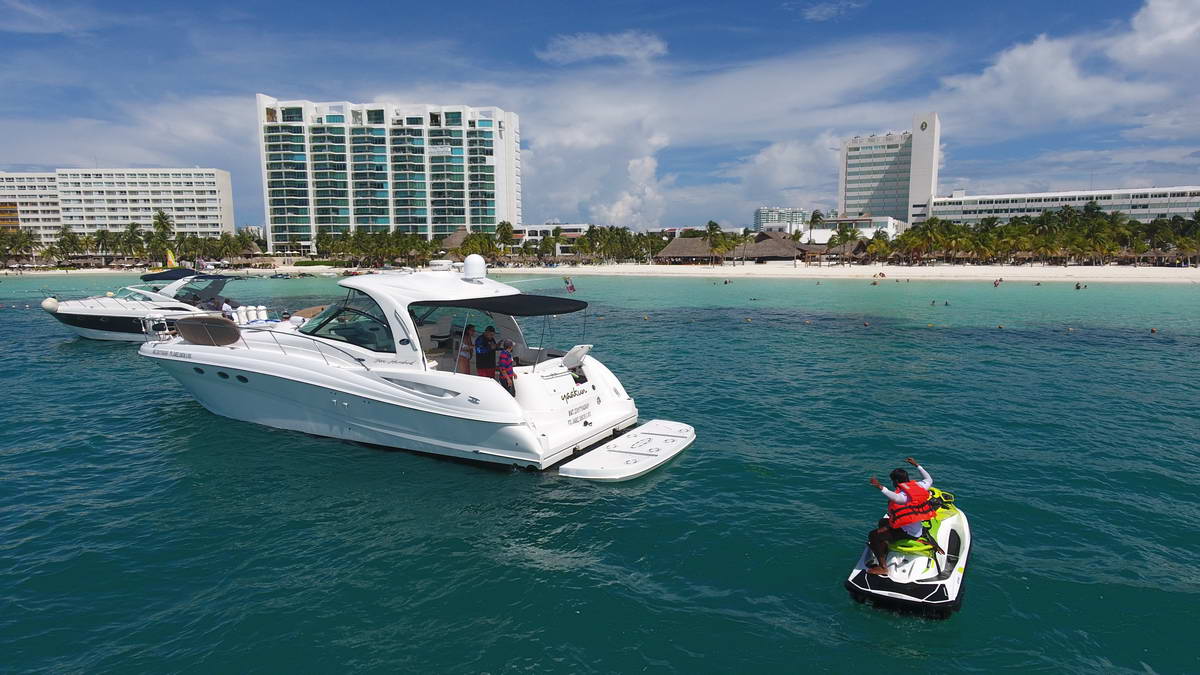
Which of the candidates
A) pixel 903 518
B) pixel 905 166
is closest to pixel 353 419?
pixel 903 518

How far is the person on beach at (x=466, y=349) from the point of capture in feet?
40.5

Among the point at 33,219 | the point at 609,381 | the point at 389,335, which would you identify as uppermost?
the point at 33,219

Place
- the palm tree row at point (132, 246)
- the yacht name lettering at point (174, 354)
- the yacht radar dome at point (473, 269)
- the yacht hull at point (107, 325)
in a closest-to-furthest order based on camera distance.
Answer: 1. the yacht radar dome at point (473, 269)
2. the yacht name lettering at point (174, 354)
3. the yacht hull at point (107, 325)
4. the palm tree row at point (132, 246)

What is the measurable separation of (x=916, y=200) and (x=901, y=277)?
118746 mm

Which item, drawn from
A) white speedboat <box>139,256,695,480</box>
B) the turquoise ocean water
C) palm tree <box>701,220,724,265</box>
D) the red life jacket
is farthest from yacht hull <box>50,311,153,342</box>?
palm tree <box>701,220,724,265</box>

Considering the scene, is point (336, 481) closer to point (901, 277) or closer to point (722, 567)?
point (722, 567)

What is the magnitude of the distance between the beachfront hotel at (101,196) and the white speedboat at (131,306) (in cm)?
17055

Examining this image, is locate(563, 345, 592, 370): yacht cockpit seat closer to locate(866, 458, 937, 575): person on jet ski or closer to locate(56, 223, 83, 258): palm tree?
locate(866, 458, 937, 575): person on jet ski

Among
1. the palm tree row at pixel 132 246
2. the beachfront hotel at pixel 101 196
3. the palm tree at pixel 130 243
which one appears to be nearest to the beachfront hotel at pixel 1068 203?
the palm tree row at pixel 132 246

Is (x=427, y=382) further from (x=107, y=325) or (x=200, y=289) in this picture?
(x=107, y=325)

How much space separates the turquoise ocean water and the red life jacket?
113 cm

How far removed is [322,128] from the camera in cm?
15038

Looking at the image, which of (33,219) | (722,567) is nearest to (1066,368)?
(722,567)

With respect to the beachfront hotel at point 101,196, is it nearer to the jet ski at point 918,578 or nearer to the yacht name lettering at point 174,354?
the yacht name lettering at point 174,354
